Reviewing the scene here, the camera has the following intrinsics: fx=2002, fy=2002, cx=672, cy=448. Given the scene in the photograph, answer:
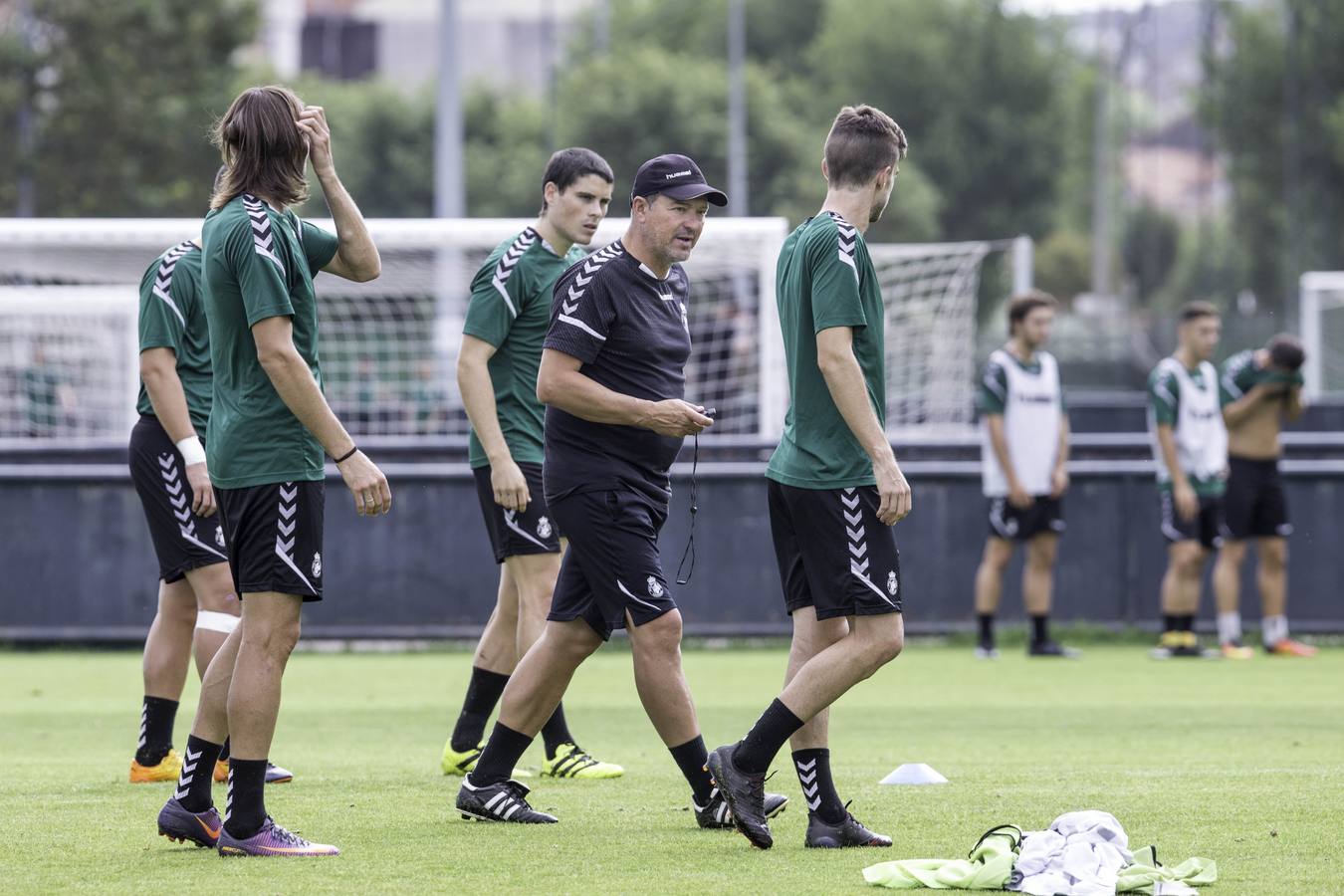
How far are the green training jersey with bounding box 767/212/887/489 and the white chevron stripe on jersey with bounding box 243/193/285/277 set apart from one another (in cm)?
163

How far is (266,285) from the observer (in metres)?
5.87

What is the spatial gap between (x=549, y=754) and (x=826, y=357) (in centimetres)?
272

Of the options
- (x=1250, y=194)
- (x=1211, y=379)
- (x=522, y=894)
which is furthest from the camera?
(x=1250, y=194)

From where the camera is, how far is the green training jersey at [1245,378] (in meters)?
13.8

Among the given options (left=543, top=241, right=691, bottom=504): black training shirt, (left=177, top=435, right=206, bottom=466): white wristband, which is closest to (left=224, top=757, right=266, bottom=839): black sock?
(left=543, top=241, right=691, bottom=504): black training shirt

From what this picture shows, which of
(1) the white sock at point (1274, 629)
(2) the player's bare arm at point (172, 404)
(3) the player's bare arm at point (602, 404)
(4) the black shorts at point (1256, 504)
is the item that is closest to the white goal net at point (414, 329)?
(4) the black shorts at point (1256, 504)

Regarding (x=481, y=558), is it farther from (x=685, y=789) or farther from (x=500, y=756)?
(x=500, y=756)

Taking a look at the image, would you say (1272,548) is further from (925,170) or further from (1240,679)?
(925,170)

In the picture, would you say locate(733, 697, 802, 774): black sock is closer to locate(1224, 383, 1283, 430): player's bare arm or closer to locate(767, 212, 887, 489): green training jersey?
locate(767, 212, 887, 489): green training jersey

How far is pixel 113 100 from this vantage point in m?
33.8

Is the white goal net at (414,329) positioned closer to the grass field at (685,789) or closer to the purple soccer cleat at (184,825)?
the grass field at (685,789)

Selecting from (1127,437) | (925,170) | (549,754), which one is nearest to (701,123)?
(925,170)

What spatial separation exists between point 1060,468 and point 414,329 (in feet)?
42.1

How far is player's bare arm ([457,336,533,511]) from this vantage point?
7.62m
